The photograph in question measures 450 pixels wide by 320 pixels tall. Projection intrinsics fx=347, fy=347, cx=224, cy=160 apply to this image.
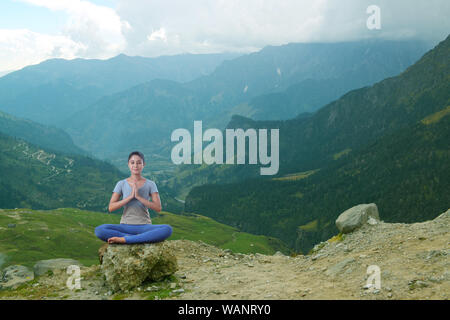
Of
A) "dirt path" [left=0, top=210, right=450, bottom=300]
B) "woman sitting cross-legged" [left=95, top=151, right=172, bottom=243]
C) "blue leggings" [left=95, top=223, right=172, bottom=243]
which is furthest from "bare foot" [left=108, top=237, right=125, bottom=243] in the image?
"dirt path" [left=0, top=210, right=450, bottom=300]

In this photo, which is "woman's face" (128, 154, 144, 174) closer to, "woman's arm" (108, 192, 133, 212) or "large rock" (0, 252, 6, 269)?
"woman's arm" (108, 192, 133, 212)

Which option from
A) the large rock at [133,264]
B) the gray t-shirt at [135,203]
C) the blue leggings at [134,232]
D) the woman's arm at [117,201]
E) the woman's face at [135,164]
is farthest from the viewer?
the large rock at [133,264]

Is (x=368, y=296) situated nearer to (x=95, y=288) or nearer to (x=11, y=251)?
(x=95, y=288)

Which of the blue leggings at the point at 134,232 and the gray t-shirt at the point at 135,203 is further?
the blue leggings at the point at 134,232

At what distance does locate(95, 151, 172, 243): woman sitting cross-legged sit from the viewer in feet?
61.4

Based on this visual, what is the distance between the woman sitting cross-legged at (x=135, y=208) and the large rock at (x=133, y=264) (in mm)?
830

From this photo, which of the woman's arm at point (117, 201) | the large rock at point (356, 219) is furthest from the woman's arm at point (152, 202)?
the large rock at point (356, 219)

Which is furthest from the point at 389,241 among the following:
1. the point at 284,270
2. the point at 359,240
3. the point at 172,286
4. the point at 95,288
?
the point at 95,288

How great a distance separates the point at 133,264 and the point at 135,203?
12.1 ft

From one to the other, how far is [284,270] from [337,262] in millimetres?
3721

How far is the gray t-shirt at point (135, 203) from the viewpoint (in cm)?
1891

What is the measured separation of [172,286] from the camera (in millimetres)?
20266

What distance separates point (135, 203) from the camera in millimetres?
19203

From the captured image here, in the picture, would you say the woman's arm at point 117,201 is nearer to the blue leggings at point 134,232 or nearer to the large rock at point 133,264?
the blue leggings at point 134,232
